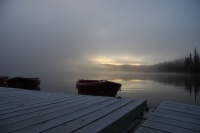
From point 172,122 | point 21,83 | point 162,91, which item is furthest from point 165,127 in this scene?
point 162,91

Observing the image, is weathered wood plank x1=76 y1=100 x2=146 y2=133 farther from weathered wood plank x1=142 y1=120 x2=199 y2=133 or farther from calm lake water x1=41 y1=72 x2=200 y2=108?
calm lake water x1=41 y1=72 x2=200 y2=108

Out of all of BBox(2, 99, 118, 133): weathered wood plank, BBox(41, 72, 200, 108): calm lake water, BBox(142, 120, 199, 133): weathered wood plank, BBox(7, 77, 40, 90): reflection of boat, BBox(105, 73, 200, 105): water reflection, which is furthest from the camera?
BBox(105, 73, 200, 105): water reflection

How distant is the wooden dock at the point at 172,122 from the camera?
8.31 ft

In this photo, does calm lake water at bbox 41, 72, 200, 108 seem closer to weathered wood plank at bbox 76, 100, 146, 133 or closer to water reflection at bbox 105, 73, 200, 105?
water reflection at bbox 105, 73, 200, 105

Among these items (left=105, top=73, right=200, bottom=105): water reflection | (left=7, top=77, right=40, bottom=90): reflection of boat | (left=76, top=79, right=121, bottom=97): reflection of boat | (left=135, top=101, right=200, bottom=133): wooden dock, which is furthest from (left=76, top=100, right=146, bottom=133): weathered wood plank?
(left=105, top=73, right=200, bottom=105): water reflection

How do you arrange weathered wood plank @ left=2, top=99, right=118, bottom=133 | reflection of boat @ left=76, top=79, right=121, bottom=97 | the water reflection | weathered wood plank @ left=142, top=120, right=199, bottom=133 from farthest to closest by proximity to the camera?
the water reflection → reflection of boat @ left=76, top=79, right=121, bottom=97 → weathered wood plank @ left=142, top=120, right=199, bottom=133 → weathered wood plank @ left=2, top=99, right=118, bottom=133

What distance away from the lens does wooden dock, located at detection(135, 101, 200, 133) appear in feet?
8.31

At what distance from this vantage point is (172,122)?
287 centimetres

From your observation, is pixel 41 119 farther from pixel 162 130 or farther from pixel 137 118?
pixel 137 118

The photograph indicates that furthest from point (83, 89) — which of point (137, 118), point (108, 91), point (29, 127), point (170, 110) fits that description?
point (29, 127)

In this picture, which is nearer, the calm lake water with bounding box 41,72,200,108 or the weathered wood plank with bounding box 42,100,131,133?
the weathered wood plank with bounding box 42,100,131,133

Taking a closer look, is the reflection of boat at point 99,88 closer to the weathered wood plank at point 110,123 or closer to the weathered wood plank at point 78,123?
the weathered wood plank at point 110,123

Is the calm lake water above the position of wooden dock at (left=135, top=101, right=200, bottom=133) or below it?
below

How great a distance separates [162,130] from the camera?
98.9 inches
